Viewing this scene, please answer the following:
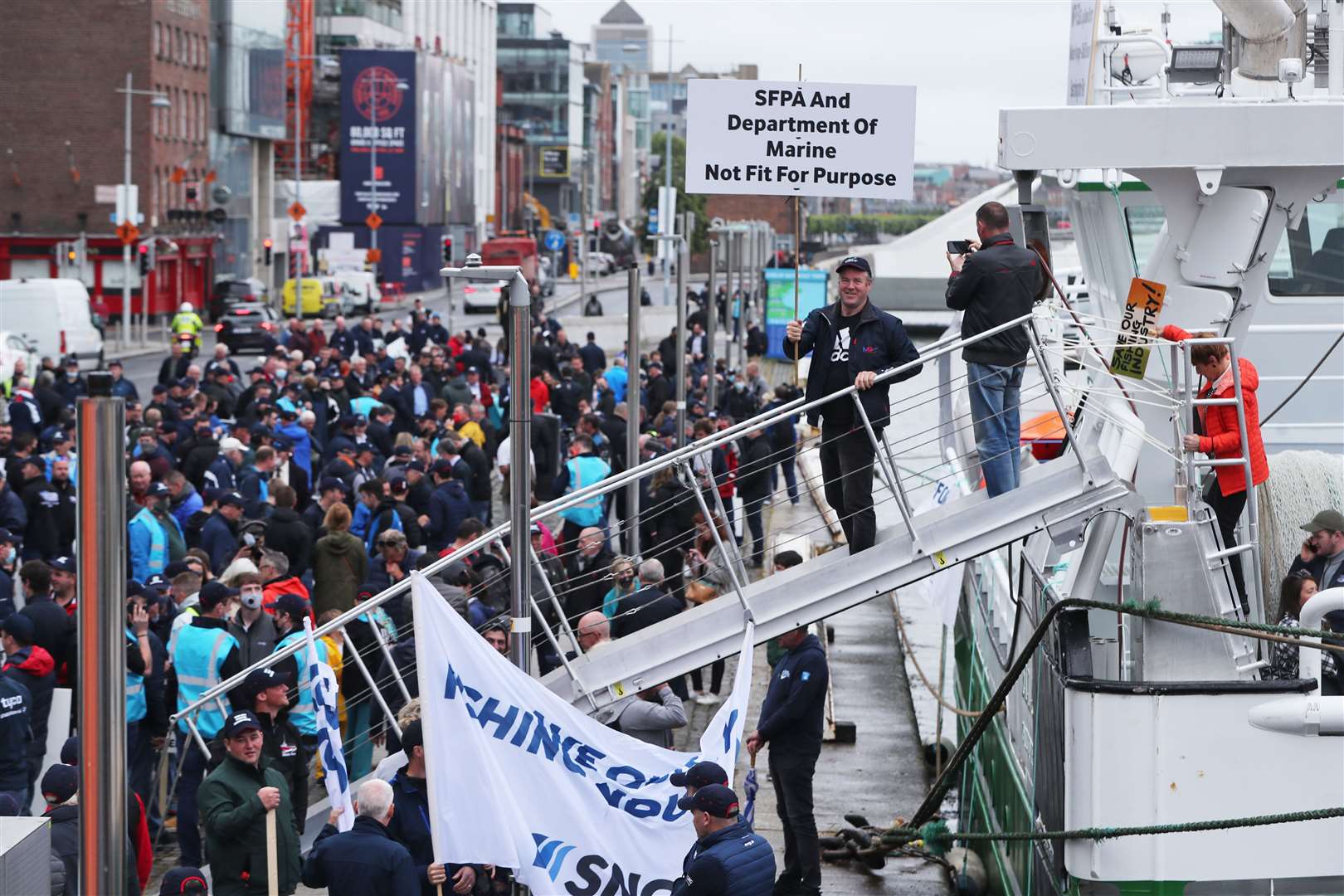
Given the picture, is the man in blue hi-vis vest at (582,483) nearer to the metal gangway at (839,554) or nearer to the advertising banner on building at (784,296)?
the metal gangway at (839,554)

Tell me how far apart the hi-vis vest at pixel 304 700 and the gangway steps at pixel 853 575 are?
170cm

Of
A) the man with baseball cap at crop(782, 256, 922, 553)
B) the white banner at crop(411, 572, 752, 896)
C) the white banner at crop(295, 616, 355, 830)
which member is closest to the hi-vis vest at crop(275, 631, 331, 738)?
the white banner at crop(295, 616, 355, 830)

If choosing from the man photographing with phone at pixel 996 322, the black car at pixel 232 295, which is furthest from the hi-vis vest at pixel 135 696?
the black car at pixel 232 295

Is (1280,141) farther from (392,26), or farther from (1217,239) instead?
(392,26)

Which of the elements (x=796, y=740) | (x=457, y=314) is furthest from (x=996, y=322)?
(x=457, y=314)

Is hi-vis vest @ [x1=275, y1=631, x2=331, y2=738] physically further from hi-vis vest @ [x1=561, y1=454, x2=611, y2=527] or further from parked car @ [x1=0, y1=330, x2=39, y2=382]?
parked car @ [x1=0, y1=330, x2=39, y2=382]

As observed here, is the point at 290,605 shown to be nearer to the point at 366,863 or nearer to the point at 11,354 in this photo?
the point at 366,863

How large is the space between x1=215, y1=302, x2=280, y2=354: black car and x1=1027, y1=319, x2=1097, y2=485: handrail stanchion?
1640 inches

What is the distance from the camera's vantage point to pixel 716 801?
25.9 ft

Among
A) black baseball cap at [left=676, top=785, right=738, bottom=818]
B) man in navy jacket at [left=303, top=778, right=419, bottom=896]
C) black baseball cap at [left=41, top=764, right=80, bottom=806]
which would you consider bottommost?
man in navy jacket at [left=303, top=778, right=419, bottom=896]

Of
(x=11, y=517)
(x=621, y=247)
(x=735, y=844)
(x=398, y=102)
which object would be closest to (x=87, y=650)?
(x=735, y=844)

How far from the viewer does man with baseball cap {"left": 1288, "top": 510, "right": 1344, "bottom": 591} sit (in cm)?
1012

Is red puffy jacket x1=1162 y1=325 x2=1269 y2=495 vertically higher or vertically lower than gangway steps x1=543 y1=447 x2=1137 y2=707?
higher

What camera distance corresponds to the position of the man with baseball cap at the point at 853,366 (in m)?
10.2
